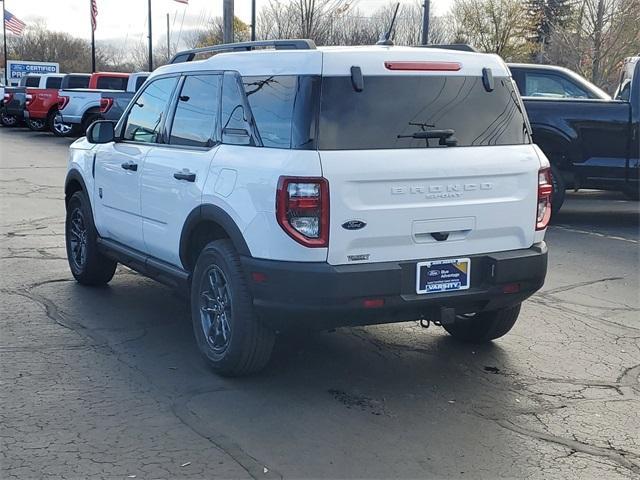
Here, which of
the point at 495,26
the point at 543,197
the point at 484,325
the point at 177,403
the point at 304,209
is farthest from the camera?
the point at 495,26

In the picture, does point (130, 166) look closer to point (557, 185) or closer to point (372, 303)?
point (372, 303)

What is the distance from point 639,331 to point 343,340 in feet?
7.45

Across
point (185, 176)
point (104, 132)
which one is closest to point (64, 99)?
point (104, 132)

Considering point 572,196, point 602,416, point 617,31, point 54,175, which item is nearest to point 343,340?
point 602,416

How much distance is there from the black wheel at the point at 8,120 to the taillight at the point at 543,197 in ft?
98.0

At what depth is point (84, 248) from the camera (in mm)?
7289

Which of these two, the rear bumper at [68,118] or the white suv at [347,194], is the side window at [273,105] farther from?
the rear bumper at [68,118]

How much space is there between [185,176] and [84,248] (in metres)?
2.33

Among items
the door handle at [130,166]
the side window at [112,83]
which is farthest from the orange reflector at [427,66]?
the side window at [112,83]

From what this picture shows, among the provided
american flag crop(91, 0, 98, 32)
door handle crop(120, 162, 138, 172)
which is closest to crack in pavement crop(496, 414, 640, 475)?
door handle crop(120, 162, 138, 172)

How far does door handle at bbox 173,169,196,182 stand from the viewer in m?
5.26

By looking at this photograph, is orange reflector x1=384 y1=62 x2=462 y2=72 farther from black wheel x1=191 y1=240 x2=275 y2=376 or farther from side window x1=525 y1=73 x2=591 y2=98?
side window x1=525 y1=73 x2=591 y2=98

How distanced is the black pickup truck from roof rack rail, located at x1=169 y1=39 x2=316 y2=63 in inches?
226

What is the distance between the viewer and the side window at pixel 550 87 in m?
12.1
